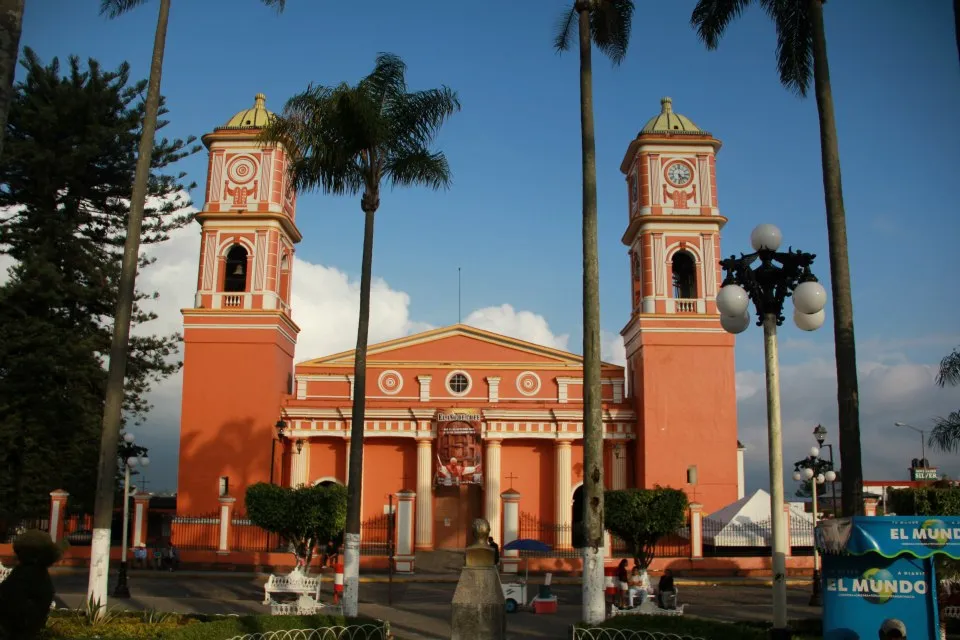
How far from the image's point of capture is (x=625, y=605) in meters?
18.9

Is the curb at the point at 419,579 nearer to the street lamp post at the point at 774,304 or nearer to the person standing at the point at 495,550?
the person standing at the point at 495,550

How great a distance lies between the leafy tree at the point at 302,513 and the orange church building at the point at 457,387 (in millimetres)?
6608

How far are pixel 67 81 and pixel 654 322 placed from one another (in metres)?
20.1

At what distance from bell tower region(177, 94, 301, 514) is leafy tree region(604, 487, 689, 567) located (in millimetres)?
12296

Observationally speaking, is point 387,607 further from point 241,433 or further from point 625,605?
point 241,433

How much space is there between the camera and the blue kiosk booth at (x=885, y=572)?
31.8 ft

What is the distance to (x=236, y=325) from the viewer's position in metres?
31.9

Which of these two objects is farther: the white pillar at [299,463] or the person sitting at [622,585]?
the white pillar at [299,463]

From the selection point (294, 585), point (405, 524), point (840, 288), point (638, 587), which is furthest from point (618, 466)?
point (840, 288)

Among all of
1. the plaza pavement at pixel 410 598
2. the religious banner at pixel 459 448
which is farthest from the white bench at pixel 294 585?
the religious banner at pixel 459 448

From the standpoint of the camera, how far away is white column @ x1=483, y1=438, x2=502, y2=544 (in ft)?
103

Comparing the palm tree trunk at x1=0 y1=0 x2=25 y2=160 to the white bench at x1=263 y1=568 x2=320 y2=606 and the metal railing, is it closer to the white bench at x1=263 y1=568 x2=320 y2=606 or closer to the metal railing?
the metal railing

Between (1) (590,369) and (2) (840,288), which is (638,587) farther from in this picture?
(2) (840,288)

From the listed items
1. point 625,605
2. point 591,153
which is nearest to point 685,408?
point 625,605
